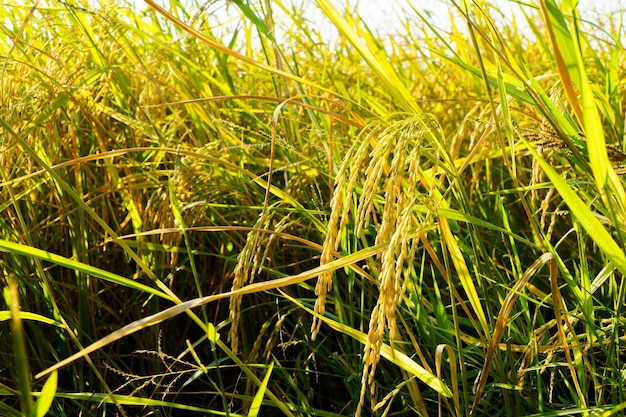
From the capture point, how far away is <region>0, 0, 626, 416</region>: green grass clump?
1024 mm

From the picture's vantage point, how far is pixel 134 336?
1510 millimetres

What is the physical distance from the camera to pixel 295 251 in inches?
65.7

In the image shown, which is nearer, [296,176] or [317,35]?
[296,176]

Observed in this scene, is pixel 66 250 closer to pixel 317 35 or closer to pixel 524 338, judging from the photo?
pixel 524 338

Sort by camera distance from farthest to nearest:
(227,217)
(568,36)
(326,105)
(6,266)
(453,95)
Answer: (453,95) < (326,105) < (227,217) < (6,266) < (568,36)

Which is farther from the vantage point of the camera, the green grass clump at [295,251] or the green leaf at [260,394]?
the green grass clump at [295,251]

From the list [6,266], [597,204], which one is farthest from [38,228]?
[597,204]

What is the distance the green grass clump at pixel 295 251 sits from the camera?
3.36 feet

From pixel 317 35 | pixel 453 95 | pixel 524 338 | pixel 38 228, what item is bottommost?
pixel 524 338

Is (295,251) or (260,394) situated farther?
(295,251)

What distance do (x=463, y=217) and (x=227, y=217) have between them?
2.63 feet

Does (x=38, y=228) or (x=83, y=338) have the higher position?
(x=38, y=228)

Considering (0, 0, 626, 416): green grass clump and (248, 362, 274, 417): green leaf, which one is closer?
(248, 362, 274, 417): green leaf

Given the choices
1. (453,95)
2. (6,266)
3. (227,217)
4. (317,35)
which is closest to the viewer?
(6,266)
